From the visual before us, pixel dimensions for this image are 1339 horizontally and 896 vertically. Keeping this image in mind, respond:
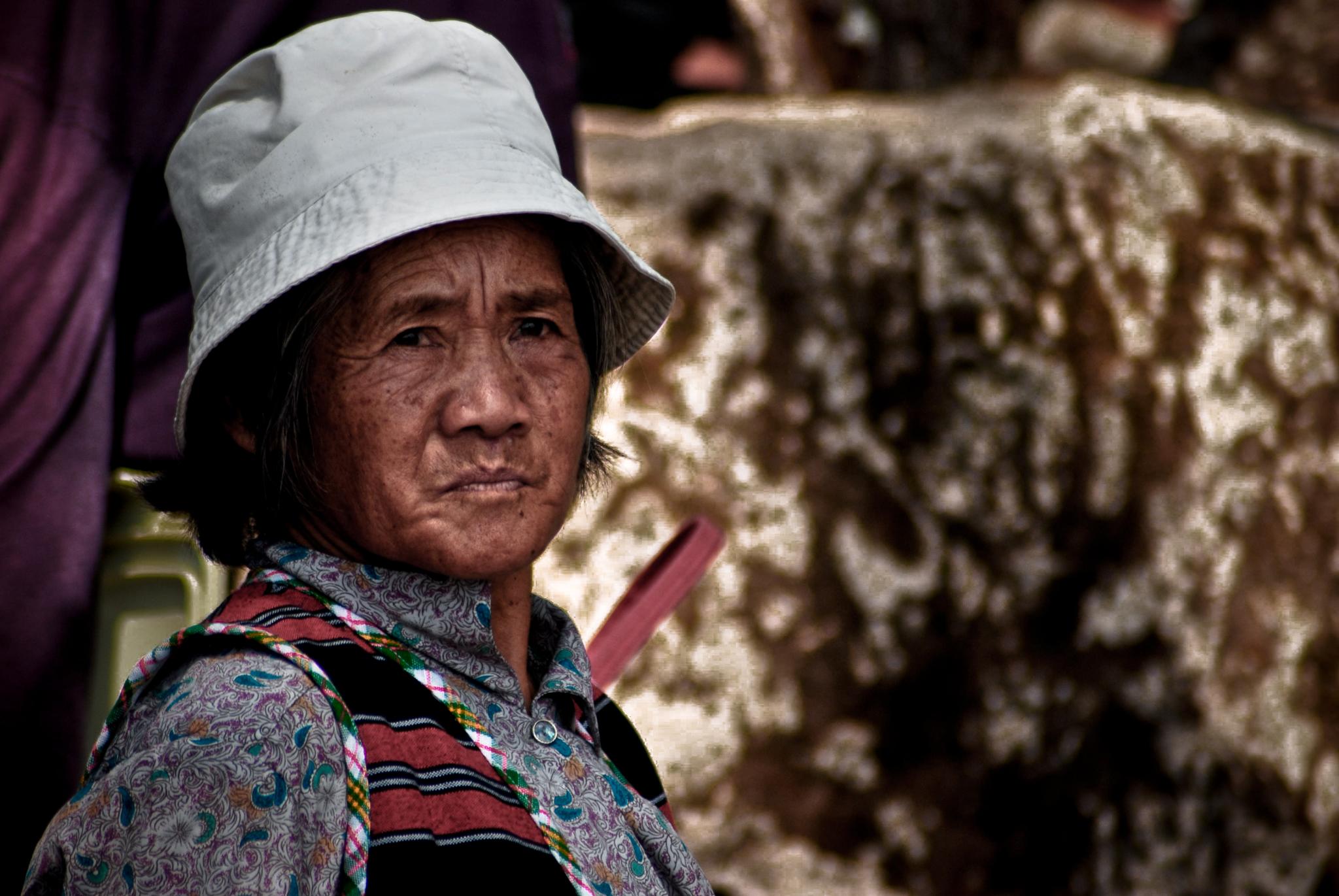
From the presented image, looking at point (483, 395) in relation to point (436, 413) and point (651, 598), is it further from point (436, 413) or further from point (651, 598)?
point (651, 598)

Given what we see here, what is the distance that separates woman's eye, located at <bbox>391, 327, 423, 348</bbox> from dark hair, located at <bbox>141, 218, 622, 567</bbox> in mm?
53

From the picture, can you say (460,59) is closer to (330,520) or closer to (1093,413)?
(330,520)

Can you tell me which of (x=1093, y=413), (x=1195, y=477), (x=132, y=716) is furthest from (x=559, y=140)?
(x=1195, y=477)

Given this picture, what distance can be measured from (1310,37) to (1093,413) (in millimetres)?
2102

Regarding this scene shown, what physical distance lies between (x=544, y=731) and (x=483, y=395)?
12.0 inches

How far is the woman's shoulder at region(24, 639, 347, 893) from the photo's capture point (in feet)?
2.93

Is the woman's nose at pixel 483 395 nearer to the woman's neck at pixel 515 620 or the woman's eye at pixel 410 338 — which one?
the woman's eye at pixel 410 338

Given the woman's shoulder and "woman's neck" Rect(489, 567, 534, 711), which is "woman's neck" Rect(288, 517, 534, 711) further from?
the woman's shoulder

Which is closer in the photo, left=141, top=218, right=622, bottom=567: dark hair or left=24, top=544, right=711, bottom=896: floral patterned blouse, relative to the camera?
left=24, top=544, right=711, bottom=896: floral patterned blouse

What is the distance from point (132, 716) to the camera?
103 cm

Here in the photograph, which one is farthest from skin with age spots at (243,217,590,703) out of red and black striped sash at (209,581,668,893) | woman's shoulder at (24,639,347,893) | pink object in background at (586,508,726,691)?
pink object in background at (586,508,726,691)

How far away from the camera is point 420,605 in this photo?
113cm

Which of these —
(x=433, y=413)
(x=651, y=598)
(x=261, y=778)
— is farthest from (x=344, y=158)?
(x=651, y=598)

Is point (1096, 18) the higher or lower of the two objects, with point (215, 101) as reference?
lower
